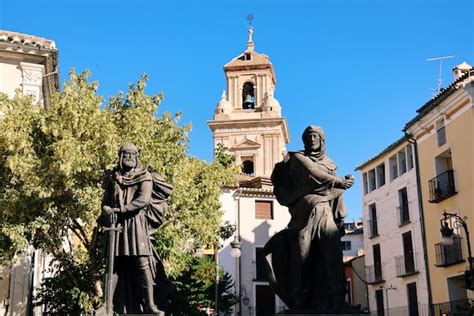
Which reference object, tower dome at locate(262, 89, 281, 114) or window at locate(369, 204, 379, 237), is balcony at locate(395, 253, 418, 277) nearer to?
window at locate(369, 204, 379, 237)

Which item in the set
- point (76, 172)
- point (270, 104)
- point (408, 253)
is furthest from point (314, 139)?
point (270, 104)

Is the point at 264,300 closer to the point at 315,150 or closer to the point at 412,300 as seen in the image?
the point at 412,300

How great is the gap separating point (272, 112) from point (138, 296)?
51.2m

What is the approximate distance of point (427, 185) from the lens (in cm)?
2950

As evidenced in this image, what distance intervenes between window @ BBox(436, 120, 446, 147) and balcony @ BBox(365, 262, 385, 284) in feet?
28.3

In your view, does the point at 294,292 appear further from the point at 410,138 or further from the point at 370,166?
the point at 370,166

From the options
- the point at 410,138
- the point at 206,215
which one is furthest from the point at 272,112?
the point at 206,215

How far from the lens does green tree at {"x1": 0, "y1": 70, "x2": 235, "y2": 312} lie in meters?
16.2

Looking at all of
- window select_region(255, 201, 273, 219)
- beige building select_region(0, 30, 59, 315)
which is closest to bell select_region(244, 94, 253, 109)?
window select_region(255, 201, 273, 219)

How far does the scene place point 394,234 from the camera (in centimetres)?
3259

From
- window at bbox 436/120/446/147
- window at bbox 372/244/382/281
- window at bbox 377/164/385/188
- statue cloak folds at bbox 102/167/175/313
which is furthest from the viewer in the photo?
window at bbox 377/164/385/188

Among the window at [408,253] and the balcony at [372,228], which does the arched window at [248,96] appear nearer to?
the balcony at [372,228]

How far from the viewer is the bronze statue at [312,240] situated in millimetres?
6559

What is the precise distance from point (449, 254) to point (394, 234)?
5.96 meters
